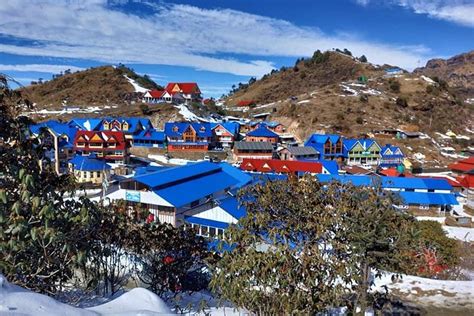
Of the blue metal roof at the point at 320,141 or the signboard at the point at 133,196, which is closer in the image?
the signboard at the point at 133,196

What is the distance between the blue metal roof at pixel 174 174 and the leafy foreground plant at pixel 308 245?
49.8ft

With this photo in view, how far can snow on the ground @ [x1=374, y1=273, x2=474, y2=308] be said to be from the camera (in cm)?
1494

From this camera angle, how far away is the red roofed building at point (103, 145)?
4888 cm

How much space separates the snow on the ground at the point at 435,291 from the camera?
14935mm

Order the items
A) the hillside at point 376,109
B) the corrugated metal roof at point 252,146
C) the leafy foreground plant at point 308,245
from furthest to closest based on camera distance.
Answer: the hillside at point 376,109, the corrugated metal roof at point 252,146, the leafy foreground plant at point 308,245

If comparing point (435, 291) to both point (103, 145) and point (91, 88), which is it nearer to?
point (103, 145)

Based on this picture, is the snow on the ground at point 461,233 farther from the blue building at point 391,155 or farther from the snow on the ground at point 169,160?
the snow on the ground at point 169,160

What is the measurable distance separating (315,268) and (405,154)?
62.1 meters

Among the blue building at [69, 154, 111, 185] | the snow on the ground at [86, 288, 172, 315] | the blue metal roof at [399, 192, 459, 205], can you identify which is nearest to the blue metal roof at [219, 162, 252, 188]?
the blue building at [69, 154, 111, 185]

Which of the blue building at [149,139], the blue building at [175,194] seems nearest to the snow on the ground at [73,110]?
the blue building at [149,139]

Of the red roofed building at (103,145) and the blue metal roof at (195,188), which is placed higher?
the red roofed building at (103,145)

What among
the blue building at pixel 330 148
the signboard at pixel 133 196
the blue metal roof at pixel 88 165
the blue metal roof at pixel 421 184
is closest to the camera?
the signboard at pixel 133 196

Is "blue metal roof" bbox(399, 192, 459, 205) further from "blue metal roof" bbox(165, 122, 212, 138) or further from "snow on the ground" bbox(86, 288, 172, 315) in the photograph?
"snow on the ground" bbox(86, 288, 172, 315)

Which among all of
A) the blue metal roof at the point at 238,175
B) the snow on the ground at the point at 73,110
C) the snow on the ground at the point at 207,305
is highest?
the snow on the ground at the point at 73,110
